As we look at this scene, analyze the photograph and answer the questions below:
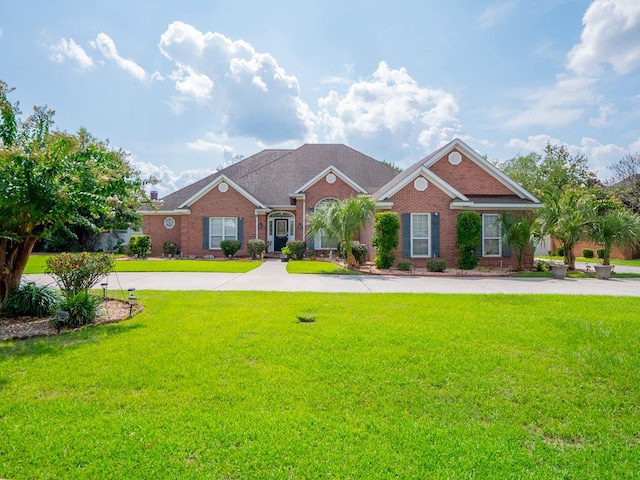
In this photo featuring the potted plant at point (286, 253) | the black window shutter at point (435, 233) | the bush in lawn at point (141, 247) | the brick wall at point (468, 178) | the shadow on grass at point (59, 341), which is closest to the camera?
the shadow on grass at point (59, 341)

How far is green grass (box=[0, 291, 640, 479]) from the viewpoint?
2.78 m

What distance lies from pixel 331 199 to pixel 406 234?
6450 mm

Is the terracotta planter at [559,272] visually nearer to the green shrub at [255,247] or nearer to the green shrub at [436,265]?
the green shrub at [436,265]

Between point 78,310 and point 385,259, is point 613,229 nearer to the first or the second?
point 385,259

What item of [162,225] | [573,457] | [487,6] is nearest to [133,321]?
[573,457]

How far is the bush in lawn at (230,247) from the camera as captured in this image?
858 inches

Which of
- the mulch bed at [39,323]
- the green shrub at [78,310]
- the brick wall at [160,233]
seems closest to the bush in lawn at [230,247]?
the brick wall at [160,233]

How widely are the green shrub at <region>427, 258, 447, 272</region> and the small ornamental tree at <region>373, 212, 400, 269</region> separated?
5.60ft

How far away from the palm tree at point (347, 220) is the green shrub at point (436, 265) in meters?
3.51

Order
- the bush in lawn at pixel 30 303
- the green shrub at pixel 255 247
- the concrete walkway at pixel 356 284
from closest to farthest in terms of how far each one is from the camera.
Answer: the bush in lawn at pixel 30 303, the concrete walkway at pixel 356 284, the green shrub at pixel 255 247

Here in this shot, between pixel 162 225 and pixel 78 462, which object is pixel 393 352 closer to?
pixel 78 462

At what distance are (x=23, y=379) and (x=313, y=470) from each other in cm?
380

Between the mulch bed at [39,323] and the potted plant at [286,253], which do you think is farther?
the potted plant at [286,253]

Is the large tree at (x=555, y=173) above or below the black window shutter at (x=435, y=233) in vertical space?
above
